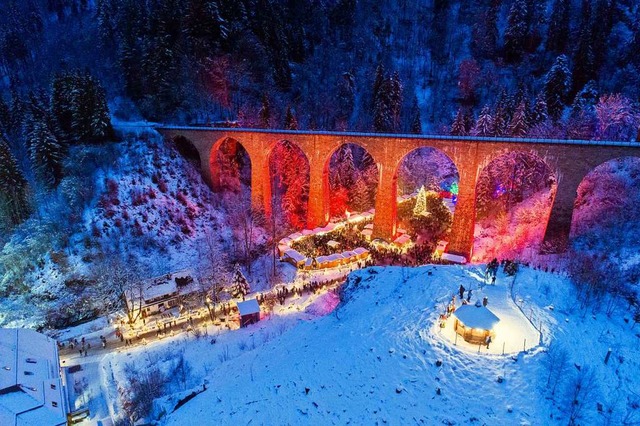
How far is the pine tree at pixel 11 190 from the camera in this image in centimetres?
3300

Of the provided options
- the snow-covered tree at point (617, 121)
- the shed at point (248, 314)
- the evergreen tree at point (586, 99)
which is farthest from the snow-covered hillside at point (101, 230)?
the evergreen tree at point (586, 99)

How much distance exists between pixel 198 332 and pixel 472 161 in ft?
83.6

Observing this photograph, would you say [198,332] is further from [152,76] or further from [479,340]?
[152,76]

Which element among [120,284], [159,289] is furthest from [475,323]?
[120,284]

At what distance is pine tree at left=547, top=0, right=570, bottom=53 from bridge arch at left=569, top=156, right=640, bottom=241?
37.2 meters

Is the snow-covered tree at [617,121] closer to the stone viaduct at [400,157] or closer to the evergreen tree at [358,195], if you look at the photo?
the stone viaduct at [400,157]

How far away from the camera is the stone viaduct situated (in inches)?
1023

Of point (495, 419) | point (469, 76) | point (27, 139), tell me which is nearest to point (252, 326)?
point (495, 419)

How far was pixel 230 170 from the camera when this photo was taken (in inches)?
1863

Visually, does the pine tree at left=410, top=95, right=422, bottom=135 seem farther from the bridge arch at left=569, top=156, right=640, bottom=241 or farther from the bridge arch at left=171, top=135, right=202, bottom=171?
the bridge arch at left=171, top=135, right=202, bottom=171

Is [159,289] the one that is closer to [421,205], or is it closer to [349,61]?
[421,205]

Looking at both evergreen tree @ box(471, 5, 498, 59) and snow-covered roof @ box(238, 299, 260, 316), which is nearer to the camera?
snow-covered roof @ box(238, 299, 260, 316)

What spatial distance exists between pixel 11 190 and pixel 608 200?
180 feet

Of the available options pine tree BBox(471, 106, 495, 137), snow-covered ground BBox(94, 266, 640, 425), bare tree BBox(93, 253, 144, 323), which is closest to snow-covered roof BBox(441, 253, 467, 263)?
snow-covered ground BBox(94, 266, 640, 425)
